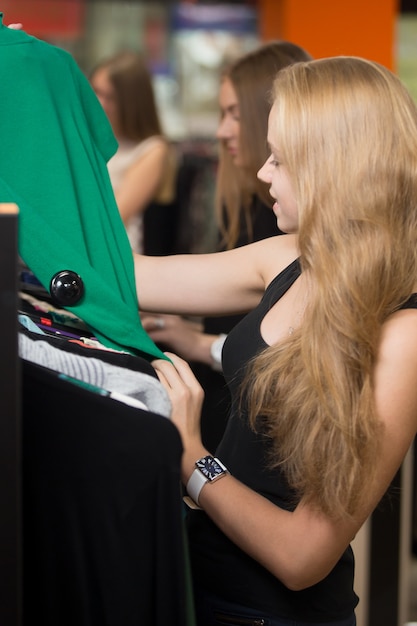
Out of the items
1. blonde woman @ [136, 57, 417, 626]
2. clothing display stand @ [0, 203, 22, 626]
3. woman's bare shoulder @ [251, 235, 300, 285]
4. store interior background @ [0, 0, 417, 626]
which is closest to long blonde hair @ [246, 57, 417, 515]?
blonde woman @ [136, 57, 417, 626]

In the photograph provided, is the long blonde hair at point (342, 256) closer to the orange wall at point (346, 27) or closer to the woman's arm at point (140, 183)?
the woman's arm at point (140, 183)

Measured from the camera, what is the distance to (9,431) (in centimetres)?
81

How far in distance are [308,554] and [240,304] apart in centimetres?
48

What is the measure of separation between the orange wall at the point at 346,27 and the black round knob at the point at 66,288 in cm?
451

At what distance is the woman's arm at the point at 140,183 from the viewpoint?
3156 mm

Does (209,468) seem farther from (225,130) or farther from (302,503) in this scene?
(225,130)

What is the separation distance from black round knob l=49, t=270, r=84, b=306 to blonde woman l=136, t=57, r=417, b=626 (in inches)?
5.8

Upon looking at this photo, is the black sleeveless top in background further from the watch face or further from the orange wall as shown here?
the orange wall

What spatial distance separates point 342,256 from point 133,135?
7.53 feet

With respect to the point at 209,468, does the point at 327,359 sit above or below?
above

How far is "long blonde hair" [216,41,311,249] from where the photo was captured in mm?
2133

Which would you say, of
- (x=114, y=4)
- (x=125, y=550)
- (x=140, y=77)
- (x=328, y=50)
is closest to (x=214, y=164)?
(x=328, y=50)

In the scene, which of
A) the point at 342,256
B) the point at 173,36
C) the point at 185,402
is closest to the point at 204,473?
the point at 185,402

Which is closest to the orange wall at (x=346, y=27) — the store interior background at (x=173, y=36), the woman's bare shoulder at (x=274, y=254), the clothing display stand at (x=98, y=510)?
the store interior background at (x=173, y=36)
